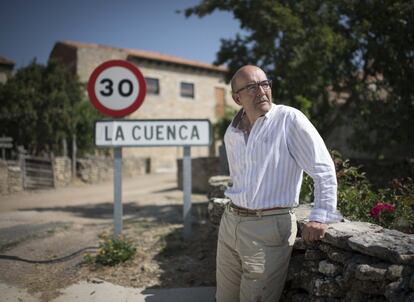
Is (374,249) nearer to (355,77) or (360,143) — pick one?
(360,143)

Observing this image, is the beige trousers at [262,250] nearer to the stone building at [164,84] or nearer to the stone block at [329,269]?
the stone block at [329,269]

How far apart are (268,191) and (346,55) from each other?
7.66m

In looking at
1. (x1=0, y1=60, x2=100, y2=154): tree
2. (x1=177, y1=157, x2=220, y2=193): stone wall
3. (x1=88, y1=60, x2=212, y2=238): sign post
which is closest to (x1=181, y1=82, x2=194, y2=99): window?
(x1=0, y1=60, x2=100, y2=154): tree

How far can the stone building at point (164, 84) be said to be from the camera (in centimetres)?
2366

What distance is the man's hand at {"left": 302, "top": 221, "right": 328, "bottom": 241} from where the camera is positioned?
206 cm

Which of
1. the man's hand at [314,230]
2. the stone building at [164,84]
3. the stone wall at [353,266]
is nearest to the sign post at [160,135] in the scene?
the stone wall at [353,266]

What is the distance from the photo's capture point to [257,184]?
2.23 metres

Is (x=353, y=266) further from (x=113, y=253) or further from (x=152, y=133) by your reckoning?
(x=152, y=133)

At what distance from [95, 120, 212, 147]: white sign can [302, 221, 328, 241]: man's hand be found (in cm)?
291

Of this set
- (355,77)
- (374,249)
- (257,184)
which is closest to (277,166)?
(257,184)

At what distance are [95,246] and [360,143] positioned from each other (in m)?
6.51

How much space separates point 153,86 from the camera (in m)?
26.4

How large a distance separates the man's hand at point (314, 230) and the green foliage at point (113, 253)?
264 centimetres

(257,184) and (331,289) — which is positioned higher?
(257,184)
